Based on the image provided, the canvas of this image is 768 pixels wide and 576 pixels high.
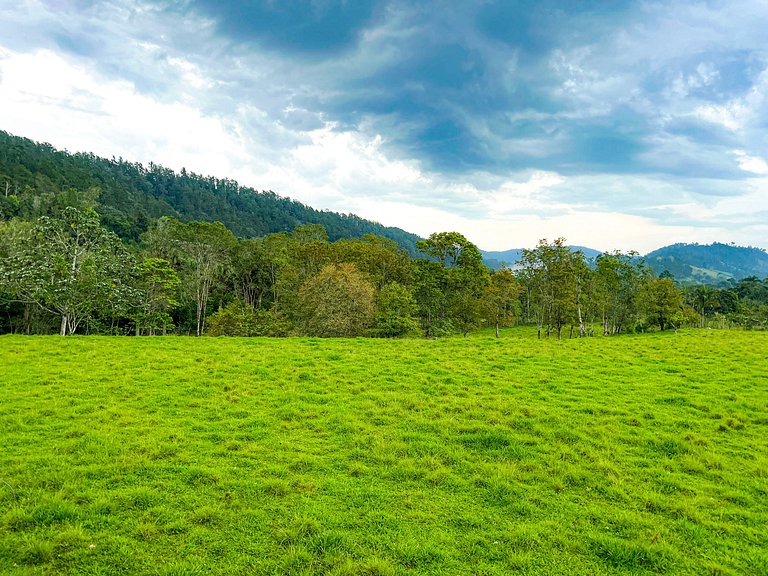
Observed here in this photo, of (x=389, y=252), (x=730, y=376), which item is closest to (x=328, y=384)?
(x=730, y=376)

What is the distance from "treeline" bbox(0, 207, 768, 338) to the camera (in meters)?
32.3

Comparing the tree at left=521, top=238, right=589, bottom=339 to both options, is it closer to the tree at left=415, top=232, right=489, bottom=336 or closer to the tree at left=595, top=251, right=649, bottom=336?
the tree at left=595, top=251, right=649, bottom=336

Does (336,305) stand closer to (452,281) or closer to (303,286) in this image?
(303,286)

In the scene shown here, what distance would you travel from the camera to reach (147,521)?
6254 millimetres

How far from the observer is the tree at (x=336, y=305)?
35906 mm

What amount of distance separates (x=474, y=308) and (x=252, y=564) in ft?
145

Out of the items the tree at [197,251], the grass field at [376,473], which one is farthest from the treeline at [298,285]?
the grass field at [376,473]

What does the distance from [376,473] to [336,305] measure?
2919 cm

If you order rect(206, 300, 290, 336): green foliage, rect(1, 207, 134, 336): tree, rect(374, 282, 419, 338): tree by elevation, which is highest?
rect(1, 207, 134, 336): tree

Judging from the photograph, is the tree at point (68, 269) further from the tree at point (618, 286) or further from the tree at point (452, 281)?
the tree at point (618, 286)

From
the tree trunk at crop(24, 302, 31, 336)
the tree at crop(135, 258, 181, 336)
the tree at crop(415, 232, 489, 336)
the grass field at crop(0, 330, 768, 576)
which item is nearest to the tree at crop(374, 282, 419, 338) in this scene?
the tree at crop(415, 232, 489, 336)

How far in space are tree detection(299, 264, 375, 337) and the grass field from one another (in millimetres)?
19542

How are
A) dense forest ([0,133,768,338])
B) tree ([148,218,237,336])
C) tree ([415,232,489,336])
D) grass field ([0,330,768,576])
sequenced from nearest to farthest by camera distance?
1. grass field ([0,330,768,576])
2. dense forest ([0,133,768,338])
3. tree ([415,232,489,336])
4. tree ([148,218,237,336])

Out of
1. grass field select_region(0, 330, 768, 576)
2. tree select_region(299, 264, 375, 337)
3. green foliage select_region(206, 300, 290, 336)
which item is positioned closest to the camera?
grass field select_region(0, 330, 768, 576)
